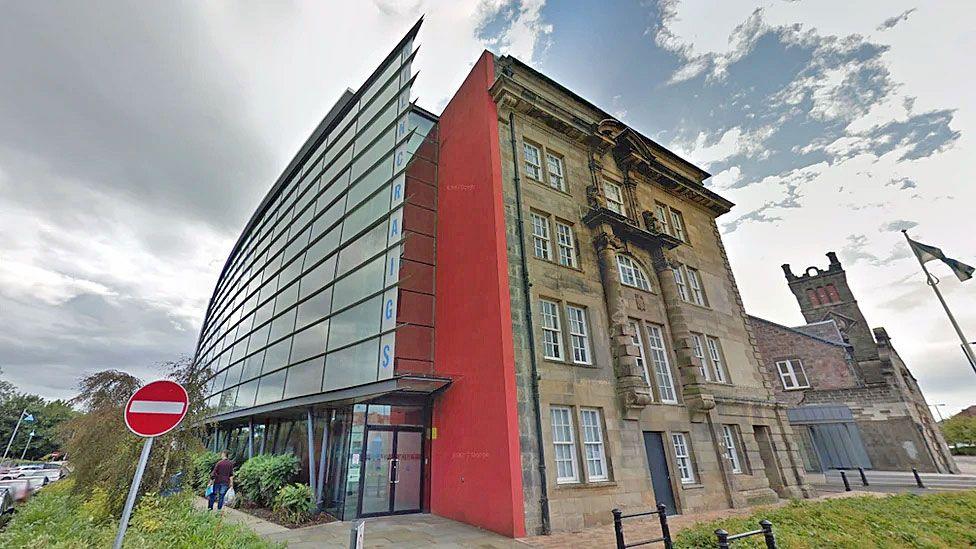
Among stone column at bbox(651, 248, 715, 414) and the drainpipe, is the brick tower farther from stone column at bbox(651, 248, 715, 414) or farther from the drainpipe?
the drainpipe

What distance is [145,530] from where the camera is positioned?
6594 mm

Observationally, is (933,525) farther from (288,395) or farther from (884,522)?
(288,395)

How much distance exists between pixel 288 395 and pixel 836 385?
115 feet

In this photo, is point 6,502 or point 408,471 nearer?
point 6,502

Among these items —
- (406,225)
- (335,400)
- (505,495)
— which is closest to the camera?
(505,495)

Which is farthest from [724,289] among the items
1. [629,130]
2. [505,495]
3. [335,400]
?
[335,400]

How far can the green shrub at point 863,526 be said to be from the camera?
660 centimetres

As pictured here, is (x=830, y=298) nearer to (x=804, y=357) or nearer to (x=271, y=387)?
(x=804, y=357)

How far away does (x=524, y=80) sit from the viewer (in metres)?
15.4

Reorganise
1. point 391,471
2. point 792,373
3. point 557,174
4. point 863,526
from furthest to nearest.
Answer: point 792,373 → point 557,174 → point 391,471 → point 863,526

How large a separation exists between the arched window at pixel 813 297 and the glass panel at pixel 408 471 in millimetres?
43111

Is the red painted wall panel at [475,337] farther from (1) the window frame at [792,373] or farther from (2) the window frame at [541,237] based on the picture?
(1) the window frame at [792,373]

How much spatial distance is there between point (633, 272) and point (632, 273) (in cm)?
10

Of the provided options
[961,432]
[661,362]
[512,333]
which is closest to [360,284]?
[512,333]
